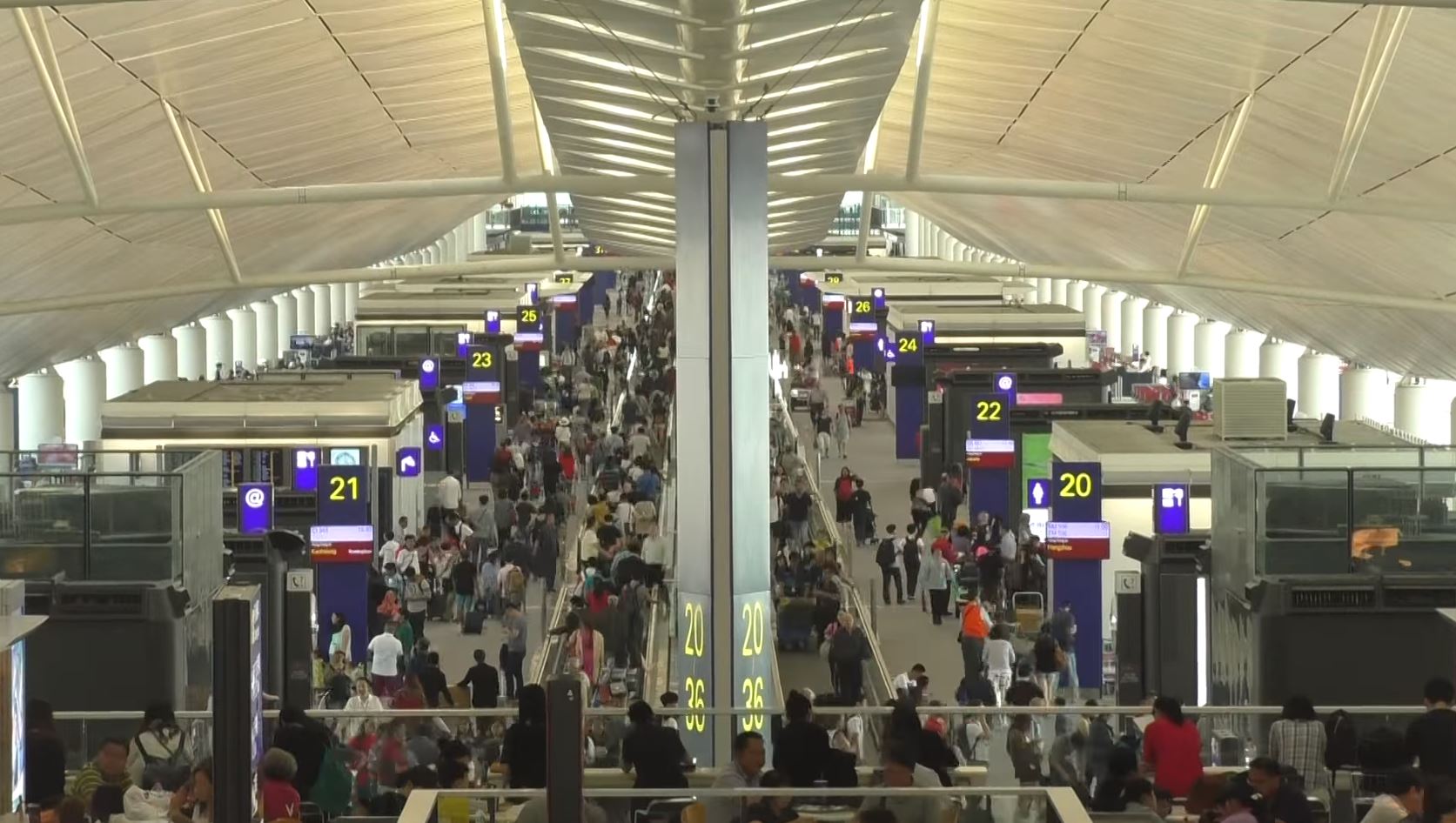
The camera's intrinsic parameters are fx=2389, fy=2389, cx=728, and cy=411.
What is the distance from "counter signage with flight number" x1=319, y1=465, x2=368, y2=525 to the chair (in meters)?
15.5

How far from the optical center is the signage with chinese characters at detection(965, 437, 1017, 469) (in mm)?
Answer: 32531

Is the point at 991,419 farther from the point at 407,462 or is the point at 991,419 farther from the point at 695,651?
the point at 695,651

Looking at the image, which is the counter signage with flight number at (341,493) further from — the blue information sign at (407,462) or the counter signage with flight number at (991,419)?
the counter signage with flight number at (991,419)

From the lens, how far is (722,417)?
1959cm

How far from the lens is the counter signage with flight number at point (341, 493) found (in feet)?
84.3

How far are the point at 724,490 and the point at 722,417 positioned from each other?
60cm

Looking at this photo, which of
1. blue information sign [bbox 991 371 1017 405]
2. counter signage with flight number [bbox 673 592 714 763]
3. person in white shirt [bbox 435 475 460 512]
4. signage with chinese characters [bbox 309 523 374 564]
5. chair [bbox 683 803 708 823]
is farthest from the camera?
blue information sign [bbox 991 371 1017 405]

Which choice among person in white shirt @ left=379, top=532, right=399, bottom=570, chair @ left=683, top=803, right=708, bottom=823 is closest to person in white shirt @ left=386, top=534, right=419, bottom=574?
person in white shirt @ left=379, top=532, right=399, bottom=570

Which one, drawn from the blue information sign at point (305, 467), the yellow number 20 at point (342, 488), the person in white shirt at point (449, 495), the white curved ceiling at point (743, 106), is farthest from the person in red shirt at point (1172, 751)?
Answer: the person in white shirt at point (449, 495)

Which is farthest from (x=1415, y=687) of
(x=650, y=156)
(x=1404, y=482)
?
(x=650, y=156)

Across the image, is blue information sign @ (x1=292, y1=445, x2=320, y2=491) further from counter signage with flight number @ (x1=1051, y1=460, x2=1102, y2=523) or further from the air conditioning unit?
the air conditioning unit

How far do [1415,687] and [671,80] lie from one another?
820 cm

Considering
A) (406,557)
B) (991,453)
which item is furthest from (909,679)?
(991,453)

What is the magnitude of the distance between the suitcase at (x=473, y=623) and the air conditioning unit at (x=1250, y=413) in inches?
340
